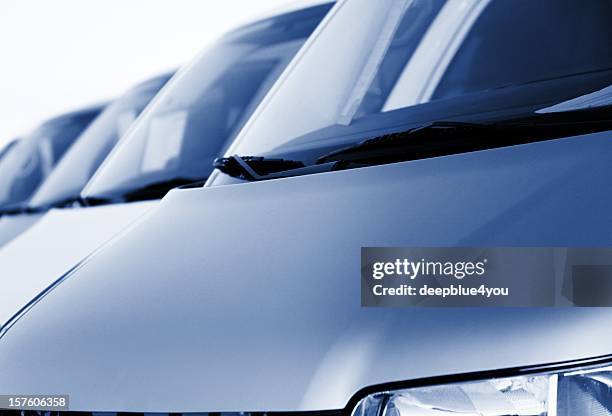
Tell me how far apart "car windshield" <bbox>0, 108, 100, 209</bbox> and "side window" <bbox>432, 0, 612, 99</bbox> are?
413 centimetres

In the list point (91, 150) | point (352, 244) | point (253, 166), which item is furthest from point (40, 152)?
point (352, 244)

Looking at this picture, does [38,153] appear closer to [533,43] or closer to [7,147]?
[7,147]

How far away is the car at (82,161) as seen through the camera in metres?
3.71

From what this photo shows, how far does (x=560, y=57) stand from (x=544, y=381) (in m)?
0.92

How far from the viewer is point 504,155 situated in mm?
1377

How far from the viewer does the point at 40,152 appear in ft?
19.9

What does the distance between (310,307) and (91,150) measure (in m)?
3.14

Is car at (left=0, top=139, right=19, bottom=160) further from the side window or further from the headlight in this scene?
the headlight

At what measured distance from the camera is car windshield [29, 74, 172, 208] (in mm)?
3793

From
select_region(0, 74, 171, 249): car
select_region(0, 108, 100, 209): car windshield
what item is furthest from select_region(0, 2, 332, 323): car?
select_region(0, 108, 100, 209): car windshield

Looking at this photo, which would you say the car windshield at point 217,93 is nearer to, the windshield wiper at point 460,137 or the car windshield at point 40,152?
the windshield wiper at point 460,137

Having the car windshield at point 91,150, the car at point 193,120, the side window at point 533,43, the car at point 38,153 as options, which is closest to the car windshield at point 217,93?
the car at point 193,120

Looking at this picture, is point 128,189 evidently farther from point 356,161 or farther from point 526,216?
point 526,216

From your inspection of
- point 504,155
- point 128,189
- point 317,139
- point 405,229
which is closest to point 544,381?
point 405,229
